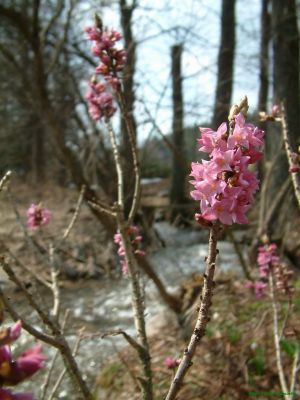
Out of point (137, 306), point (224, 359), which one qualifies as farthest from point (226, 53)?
point (137, 306)

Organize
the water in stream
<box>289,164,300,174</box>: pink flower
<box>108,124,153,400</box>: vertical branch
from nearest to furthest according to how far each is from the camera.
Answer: <box>289,164,300,174</box>: pink flower < <box>108,124,153,400</box>: vertical branch < the water in stream

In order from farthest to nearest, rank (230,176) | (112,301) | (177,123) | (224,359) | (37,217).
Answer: (177,123) < (112,301) < (224,359) < (37,217) < (230,176)

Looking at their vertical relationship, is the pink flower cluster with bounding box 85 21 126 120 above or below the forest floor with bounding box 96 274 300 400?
above

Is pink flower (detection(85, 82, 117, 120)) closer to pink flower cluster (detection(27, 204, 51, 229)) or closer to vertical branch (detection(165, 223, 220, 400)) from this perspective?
pink flower cluster (detection(27, 204, 51, 229))

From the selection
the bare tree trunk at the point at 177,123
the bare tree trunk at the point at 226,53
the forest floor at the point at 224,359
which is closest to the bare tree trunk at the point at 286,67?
the bare tree trunk at the point at 177,123

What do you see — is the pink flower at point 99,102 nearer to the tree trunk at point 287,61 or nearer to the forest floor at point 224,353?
the forest floor at point 224,353

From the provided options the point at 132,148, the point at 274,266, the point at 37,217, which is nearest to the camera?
the point at 132,148

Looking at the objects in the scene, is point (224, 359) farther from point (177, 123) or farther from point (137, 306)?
point (177, 123)

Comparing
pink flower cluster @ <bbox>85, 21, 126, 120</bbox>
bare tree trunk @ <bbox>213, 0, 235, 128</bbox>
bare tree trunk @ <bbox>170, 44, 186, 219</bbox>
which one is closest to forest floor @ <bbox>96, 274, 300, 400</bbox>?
pink flower cluster @ <bbox>85, 21, 126, 120</bbox>

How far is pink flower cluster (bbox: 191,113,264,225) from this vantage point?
1.13 metres

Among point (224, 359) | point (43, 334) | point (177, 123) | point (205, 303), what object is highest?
point (177, 123)

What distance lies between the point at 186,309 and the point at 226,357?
106 centimetres

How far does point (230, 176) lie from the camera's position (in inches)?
44.9

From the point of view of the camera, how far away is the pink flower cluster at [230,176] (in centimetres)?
113
